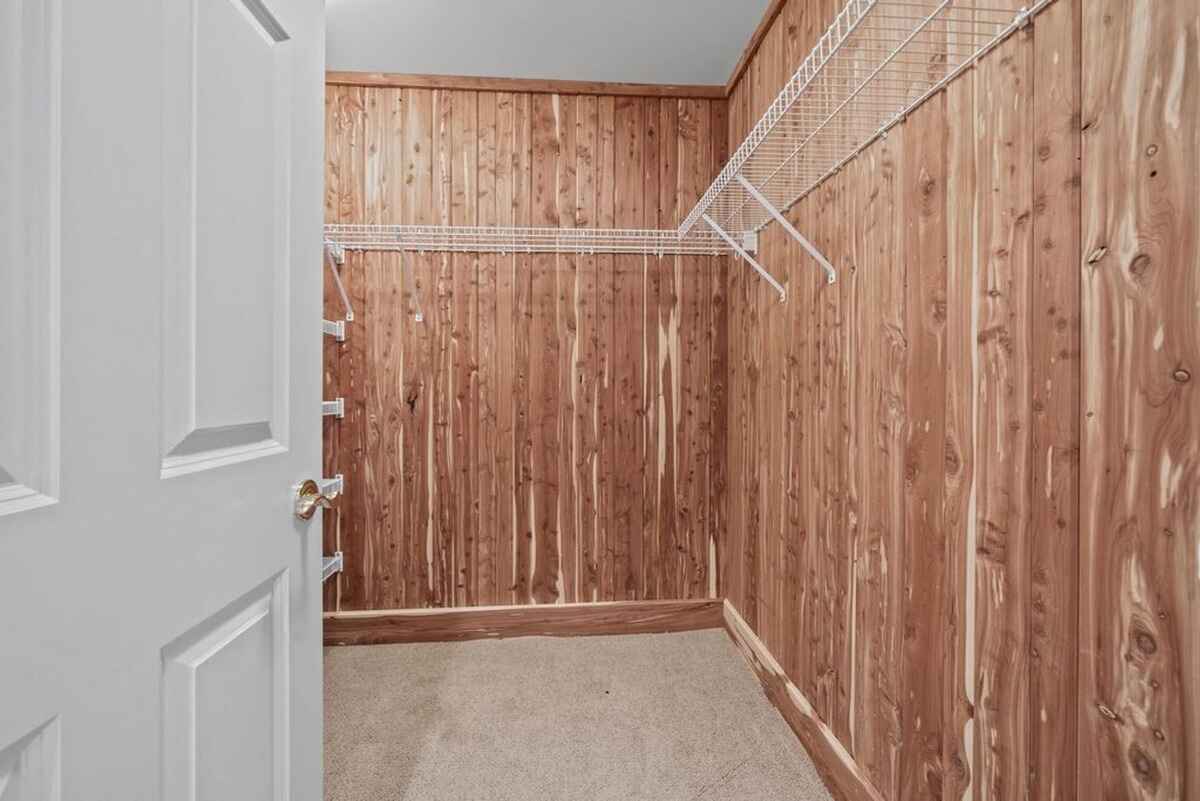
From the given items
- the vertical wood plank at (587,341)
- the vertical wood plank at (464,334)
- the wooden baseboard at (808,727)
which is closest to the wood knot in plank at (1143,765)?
the wooden baseboard at (808,727)

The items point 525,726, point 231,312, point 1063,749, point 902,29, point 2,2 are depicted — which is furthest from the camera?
point 525,726

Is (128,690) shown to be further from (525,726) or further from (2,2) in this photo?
(525,726)

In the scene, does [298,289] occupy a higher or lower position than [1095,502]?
higher

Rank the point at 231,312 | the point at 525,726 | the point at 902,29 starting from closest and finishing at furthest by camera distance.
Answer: the point at 231,312, the point at 902,29, the point at 525,726

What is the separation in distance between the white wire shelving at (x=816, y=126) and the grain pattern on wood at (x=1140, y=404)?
25 cm

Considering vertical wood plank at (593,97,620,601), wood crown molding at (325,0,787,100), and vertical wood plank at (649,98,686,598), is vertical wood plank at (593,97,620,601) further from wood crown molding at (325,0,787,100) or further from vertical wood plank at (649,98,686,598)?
vertical wood plank at (649,98,686,598)

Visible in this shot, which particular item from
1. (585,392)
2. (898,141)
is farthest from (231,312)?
(585,392)

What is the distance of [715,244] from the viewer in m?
2.52

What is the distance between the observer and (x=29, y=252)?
507mm

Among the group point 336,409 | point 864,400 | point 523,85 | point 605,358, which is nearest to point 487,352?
point 605,358

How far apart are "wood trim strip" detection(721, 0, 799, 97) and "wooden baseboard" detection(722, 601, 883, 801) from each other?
223cm

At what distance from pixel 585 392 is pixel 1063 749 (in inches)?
74.8

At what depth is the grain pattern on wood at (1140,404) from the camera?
0.72 meters

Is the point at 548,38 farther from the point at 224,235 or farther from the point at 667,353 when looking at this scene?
the point at 224,235
